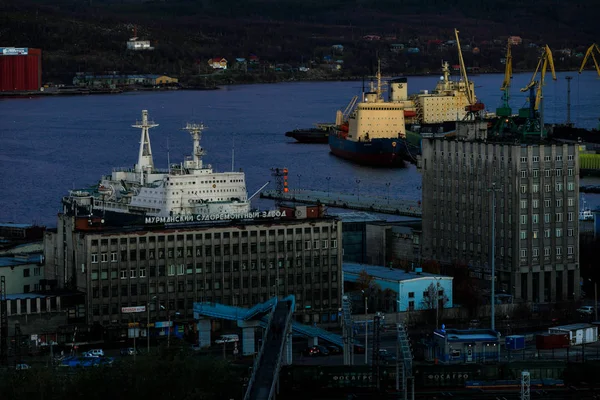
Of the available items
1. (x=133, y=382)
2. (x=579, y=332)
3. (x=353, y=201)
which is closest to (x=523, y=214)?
(x=579, y=332)

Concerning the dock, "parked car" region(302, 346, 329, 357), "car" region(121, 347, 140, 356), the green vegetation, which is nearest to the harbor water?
the dock

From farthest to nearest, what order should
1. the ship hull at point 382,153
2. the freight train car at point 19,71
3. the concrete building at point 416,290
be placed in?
the freight train car at point 19,71
the ship hull at point 382,153
the concrete building at point 416,290

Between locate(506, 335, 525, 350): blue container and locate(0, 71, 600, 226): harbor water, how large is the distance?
24227 millimetres

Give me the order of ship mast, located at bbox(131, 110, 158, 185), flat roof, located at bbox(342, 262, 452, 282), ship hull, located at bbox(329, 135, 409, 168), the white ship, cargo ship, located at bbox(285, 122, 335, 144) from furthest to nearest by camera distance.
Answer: cargo ship, located at bbox(285, 122, 335, 144) → ship hull, located at bbox(329, 135, 409, 168) → ship mast, located at bbox(131, 110, 158, 185) → the white ship → flat roof, located at bbox(342, 262, 452, 282)

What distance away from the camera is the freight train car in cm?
16750

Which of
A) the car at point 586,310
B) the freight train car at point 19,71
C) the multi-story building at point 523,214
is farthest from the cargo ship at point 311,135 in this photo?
the freight train car at point 19,71

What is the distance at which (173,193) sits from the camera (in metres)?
47.4

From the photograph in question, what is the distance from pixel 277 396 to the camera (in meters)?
33.7

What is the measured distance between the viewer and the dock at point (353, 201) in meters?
61.8

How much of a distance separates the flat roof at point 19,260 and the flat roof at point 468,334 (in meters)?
9.49

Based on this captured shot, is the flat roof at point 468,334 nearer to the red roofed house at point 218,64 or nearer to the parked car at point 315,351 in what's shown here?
the parked car at point 315,351

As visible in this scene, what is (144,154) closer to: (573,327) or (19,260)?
(19,260)

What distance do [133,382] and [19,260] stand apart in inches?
488

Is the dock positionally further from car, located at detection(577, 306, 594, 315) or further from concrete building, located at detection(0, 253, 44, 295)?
concrete building, located at detection(0, 253, 44, 295)
